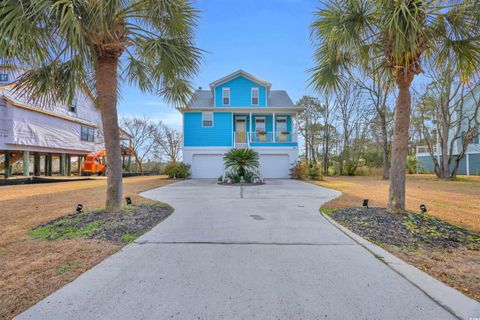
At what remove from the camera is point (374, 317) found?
191 cm

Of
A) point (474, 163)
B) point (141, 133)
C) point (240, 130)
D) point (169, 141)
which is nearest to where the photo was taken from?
point (240, 130)

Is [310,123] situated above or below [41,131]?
above

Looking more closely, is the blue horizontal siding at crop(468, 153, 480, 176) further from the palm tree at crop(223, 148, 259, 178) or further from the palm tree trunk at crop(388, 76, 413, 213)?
the palm tree trunk at crop(388, 76, 413, 213)

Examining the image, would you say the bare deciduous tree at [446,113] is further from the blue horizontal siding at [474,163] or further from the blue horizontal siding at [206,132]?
the blue horizontal siding at [206,132]

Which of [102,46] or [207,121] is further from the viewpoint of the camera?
[207,121]

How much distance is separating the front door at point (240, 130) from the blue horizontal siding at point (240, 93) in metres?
1.51

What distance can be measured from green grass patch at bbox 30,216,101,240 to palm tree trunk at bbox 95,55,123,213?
0.78 m

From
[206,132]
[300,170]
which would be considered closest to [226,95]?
[206,132]

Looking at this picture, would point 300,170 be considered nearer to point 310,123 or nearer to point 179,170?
point 179,170

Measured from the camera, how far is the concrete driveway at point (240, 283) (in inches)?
77.5

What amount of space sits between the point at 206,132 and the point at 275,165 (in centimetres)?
597

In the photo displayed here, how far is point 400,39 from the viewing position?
4.11m

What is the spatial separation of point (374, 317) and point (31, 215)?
7162 millimetres

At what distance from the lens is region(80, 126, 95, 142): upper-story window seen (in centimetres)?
2248
